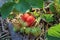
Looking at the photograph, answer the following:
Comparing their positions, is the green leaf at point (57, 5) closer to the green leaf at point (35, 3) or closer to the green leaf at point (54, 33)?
the green leaf at point (35, 3)

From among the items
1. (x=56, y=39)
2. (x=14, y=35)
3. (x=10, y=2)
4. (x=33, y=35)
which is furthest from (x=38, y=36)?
(x=56, y=39)

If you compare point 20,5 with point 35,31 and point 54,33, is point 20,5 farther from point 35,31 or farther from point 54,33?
point 54,33

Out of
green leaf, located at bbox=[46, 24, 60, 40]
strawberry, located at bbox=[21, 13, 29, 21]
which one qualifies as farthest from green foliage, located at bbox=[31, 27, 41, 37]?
green leaf, located at bbox=[46, 24, 60, 40]

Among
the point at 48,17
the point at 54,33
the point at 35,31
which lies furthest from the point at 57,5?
the point at 54,33

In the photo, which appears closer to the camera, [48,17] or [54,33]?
[54,33]

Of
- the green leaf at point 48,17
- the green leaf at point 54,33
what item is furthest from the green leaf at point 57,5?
the green leaf at point 54,33

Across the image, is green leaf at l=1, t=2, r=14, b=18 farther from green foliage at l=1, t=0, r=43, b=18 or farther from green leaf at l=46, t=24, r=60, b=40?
green leaf at l=46, t=24, r=60, b=40

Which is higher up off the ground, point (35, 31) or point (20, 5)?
point (20, 5)

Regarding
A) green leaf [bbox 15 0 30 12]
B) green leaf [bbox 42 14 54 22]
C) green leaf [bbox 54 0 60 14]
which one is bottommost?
green leaf [bbox 42 14 54 22]
